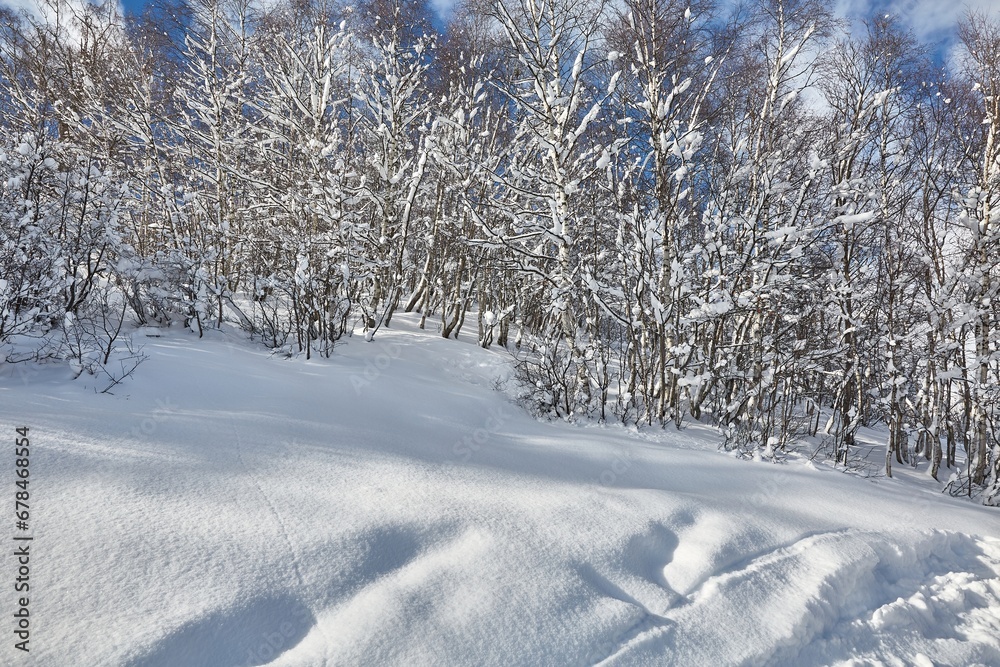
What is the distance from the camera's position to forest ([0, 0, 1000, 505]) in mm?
4551

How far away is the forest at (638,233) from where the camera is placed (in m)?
4.55

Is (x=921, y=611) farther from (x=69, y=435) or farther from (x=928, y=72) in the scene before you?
(x=928, y=72)

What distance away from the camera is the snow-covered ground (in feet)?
4.61

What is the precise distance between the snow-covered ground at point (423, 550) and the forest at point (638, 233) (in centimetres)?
121

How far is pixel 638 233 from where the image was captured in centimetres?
487

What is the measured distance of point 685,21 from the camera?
16.7 feet

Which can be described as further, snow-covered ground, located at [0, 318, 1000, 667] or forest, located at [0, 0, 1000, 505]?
forest, located at [0, 0, 1000, 505]

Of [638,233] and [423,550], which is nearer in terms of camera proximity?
[423,550]

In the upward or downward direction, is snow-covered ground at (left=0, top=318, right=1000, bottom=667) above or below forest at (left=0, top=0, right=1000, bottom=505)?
below

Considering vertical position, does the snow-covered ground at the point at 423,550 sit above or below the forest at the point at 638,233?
below

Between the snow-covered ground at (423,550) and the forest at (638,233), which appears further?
the forest at (638,233)

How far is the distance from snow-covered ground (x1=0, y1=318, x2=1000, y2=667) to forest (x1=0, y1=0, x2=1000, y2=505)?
3.98ft

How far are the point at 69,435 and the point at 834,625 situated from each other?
10.8 ft

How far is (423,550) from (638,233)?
155 inches
